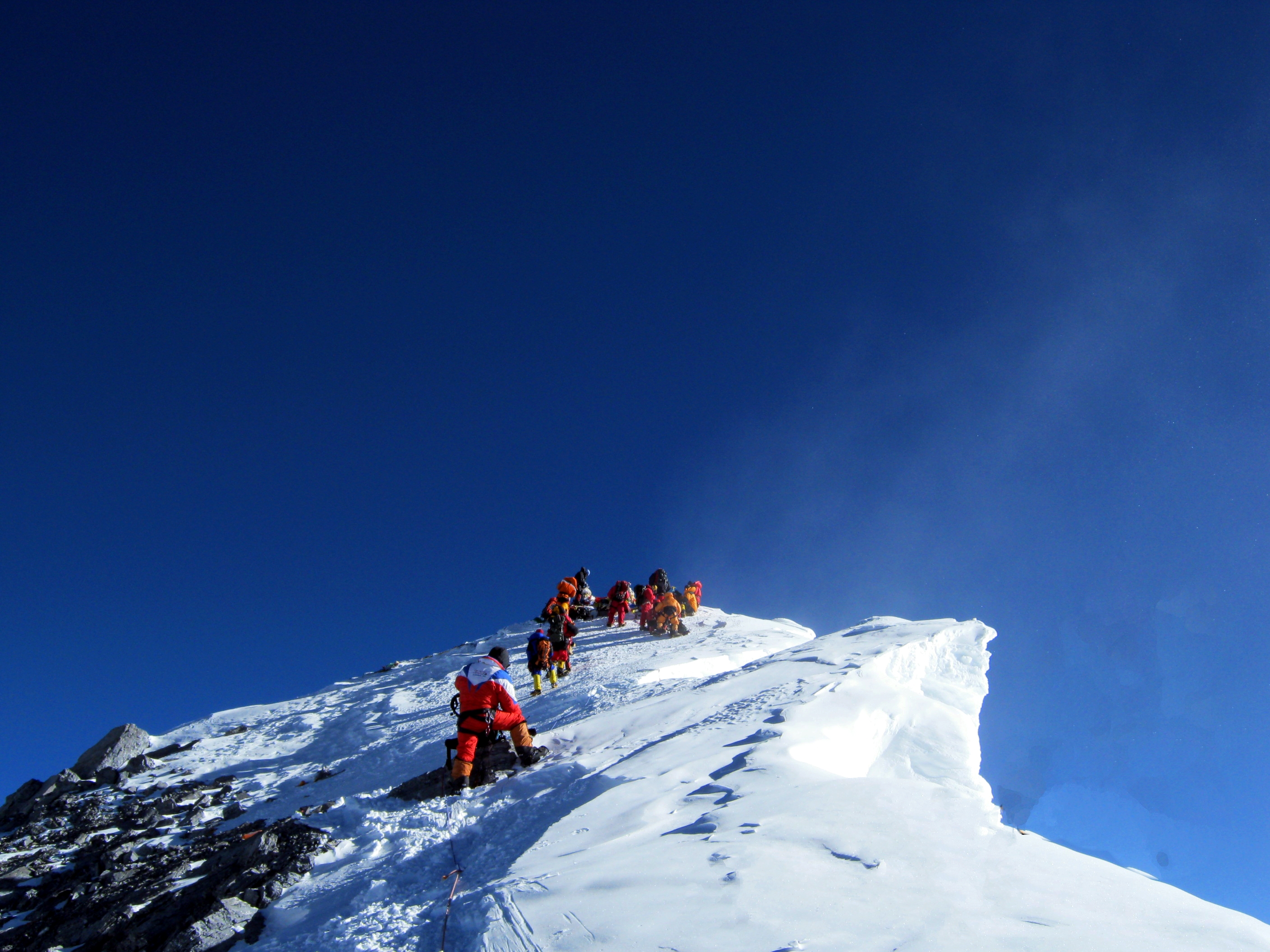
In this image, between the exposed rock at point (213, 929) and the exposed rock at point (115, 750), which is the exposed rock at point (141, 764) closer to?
the exposed rock at point (115, 750)

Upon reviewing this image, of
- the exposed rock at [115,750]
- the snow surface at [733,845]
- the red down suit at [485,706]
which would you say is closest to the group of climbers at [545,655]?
the red down suit at [485,706]

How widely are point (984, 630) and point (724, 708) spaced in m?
8.25

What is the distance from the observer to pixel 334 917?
14.9ft

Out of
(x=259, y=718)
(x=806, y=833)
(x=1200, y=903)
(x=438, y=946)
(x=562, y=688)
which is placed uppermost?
(x=259, y=718)

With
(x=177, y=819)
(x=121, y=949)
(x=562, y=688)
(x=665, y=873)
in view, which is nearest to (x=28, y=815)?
(x=177, y=819)

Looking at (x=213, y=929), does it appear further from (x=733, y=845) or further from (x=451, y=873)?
(x=733, y=845)

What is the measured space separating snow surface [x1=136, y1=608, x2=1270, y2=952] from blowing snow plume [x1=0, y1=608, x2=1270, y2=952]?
0.02 metres

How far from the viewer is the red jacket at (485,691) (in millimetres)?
7059

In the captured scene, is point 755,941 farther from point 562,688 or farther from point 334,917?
point 562,688

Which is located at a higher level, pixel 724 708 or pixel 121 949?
pixel 724 708

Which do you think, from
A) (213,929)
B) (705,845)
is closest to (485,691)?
(213,929)

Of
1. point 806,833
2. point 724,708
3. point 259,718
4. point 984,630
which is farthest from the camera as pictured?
point 259,718

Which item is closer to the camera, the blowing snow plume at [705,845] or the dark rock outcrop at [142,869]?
the blowing snow plume at [705,845]

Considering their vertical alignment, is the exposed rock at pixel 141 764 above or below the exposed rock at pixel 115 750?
below
